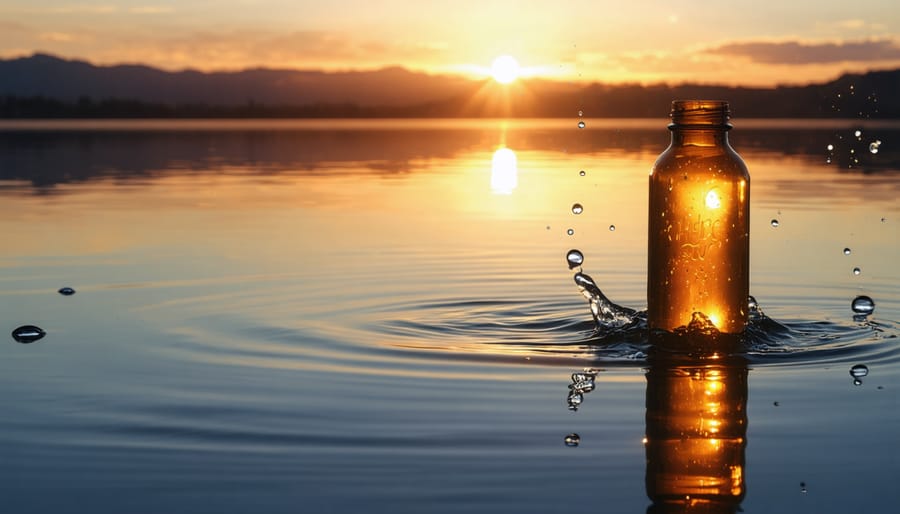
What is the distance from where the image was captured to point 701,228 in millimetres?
4703

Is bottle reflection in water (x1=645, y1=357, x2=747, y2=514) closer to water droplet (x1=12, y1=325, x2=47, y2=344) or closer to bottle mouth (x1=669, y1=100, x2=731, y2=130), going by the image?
bottle mouth (x1=669, y1=100, x2=731, y2=130)

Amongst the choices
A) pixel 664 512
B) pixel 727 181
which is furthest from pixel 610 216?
pixel 664 512

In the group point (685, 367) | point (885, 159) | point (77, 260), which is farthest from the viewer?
point (885, 159)

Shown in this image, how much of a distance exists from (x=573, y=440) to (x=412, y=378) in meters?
1.09

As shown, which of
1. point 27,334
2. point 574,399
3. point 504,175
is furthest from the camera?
point 504,175

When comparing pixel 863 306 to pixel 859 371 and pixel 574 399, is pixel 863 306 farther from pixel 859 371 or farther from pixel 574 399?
pixel 574 399

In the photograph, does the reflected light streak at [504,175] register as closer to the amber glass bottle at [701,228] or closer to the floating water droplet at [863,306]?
the floating water droplet at [863,306]

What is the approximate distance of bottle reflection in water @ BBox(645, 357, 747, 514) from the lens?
2637 mm

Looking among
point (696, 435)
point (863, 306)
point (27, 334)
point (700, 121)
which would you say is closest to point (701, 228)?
point (700, 121)

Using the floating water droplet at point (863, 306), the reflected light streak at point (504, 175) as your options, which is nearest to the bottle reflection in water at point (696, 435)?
the floating water droplet at point (863, 306)

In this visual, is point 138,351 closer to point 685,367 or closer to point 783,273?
point 685,367

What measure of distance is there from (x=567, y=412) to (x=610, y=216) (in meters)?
8.31

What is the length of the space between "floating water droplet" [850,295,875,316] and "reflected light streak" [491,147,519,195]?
9580mm

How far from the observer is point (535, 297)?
6379 millimetres
